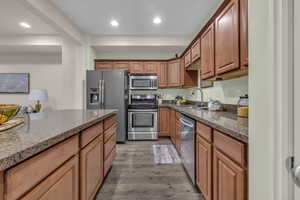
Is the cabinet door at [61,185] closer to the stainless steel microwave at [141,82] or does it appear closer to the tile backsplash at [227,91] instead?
the tile backsplash at [227,91]

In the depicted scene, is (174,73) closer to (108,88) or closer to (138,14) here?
(108,88)

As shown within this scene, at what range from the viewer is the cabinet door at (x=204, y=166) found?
1.62 m

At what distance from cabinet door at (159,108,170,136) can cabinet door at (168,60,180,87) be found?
78 cm

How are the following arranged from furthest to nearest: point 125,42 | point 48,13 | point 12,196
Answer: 1. point 125,42
2. point 48,13
3. point 12,196

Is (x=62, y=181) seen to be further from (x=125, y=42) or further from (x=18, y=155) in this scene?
(x=125, y=42)

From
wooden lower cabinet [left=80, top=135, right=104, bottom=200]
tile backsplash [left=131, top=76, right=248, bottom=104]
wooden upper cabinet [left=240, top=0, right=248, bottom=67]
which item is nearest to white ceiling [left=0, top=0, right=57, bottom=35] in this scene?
wooden lower cabinet [left=80, top=135, right=104, bottom=200]

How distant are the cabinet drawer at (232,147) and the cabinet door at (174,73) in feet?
11.4

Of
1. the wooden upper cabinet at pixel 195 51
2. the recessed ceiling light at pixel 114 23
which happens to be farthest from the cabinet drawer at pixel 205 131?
the recessed ceiling light at pixel 114 23

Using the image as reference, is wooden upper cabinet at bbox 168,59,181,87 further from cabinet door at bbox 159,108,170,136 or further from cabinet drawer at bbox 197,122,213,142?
cabinet drawer at bbox 197,122,213,142

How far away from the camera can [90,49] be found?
4672 millimetres
